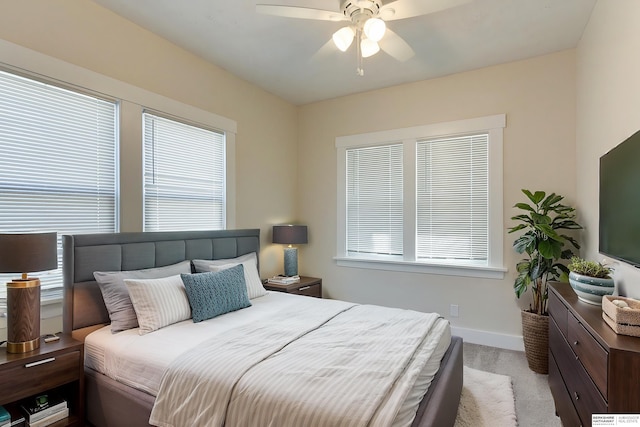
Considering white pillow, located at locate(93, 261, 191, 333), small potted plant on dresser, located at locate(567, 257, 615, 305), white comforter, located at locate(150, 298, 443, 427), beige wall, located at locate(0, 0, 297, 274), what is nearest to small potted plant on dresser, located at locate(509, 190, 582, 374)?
small potted plant on dresser, located at locate(567, 257, 615, 305)

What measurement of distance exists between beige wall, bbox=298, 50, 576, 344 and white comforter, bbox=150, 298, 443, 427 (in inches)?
66.6

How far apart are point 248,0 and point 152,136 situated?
57.2 inches

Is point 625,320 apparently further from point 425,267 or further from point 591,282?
point 425,267

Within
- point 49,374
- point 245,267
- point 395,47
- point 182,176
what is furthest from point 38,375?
point 395,47

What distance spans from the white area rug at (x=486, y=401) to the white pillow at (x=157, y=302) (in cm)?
210

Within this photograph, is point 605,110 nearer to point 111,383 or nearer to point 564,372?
point 564,372

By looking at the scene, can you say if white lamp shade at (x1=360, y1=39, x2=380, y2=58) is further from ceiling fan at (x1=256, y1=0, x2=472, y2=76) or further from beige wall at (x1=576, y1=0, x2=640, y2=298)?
beige wall at (x1=576, y1=0, x2=640, y2=298)

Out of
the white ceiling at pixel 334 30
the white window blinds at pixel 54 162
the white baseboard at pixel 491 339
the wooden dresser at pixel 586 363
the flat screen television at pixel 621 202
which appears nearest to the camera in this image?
the wooden dresser at pixel 586 363

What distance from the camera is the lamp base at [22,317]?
1857 millimetres

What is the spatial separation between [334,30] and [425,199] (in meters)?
2.13

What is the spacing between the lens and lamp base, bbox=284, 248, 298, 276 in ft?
13.8

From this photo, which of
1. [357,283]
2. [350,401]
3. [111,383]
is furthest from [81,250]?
[357,283]

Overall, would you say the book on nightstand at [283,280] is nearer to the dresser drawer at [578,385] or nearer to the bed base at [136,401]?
the bed base at [136,401]

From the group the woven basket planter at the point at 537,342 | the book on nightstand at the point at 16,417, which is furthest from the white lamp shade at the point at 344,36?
the book on nightstand at the point at 16,417
